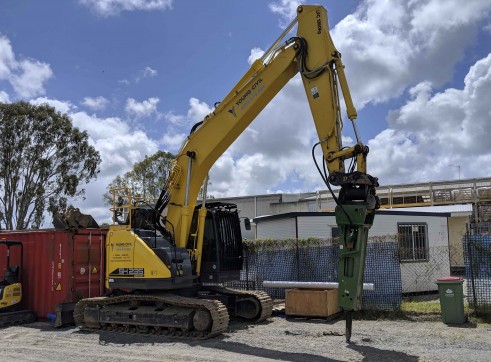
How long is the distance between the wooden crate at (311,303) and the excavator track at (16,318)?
658 cm

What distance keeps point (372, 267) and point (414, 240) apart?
5050 millimetres

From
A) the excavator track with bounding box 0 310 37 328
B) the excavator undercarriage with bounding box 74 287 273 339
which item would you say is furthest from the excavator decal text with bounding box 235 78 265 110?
the excavator track with bounding box 0 310 37 328

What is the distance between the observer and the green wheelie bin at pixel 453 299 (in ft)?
36.9

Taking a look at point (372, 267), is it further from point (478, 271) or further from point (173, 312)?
point (173, 312)

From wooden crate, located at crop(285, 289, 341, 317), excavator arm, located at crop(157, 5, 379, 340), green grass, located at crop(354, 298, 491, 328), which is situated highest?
excavator arm, located at crop(157, 5, 379, 340)

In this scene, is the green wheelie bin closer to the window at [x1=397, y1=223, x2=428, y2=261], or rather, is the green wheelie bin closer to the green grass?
the green grass

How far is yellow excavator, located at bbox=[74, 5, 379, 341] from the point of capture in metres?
9.09

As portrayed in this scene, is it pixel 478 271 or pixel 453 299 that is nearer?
pixel 453 299

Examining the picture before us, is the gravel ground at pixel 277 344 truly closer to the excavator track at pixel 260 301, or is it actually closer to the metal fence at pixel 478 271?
the excavator track at pixel 260 301

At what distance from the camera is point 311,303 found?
489 inches

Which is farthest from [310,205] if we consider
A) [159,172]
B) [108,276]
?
[108,276]

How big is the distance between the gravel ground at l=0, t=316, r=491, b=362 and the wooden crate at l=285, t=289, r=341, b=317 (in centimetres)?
40

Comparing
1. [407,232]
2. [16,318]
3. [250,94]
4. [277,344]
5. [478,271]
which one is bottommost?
[277,344]

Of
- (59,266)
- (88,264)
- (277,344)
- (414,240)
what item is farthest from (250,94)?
(414,240)
